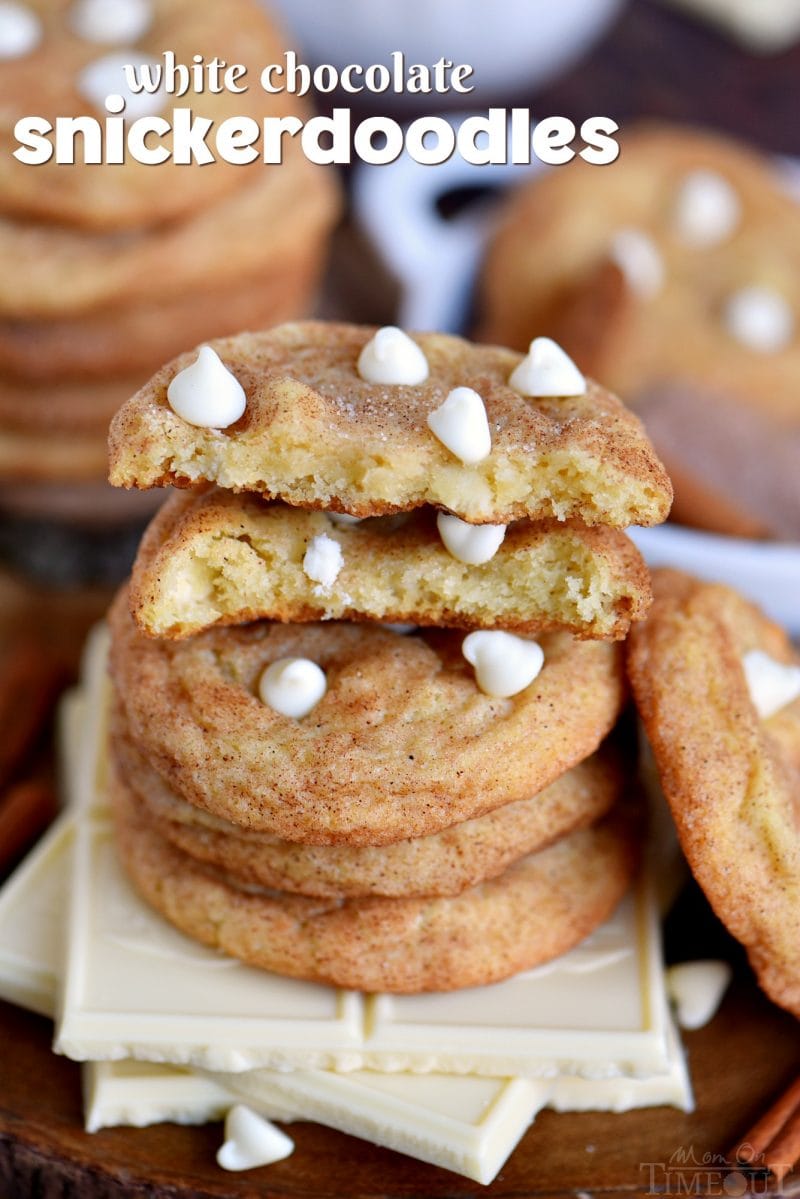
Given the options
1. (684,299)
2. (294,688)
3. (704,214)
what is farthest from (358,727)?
(704,214)

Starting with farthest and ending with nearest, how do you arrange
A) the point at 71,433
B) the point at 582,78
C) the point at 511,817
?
the point at 582,78 < the point at 71,433 < the point at 511,817

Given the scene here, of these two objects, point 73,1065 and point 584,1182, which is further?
point 73,1065

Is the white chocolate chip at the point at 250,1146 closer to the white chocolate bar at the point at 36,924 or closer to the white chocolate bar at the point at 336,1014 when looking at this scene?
the white chocolate bar at the point at 336,1014

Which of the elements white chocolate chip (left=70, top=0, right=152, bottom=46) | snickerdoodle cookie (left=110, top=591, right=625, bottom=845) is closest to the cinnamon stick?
snickerdoodle cookie (left=110, top=591, right=625, bottom=845)

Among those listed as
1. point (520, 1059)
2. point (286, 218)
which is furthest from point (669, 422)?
point (520, 1059)

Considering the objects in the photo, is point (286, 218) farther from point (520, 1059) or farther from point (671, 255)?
point (520, 1059)

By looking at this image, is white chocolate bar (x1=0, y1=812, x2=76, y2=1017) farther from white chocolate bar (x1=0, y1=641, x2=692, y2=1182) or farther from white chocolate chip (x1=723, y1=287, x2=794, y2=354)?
white chocolate chip (x1=723, y1=287, x2=794, y2=354)
